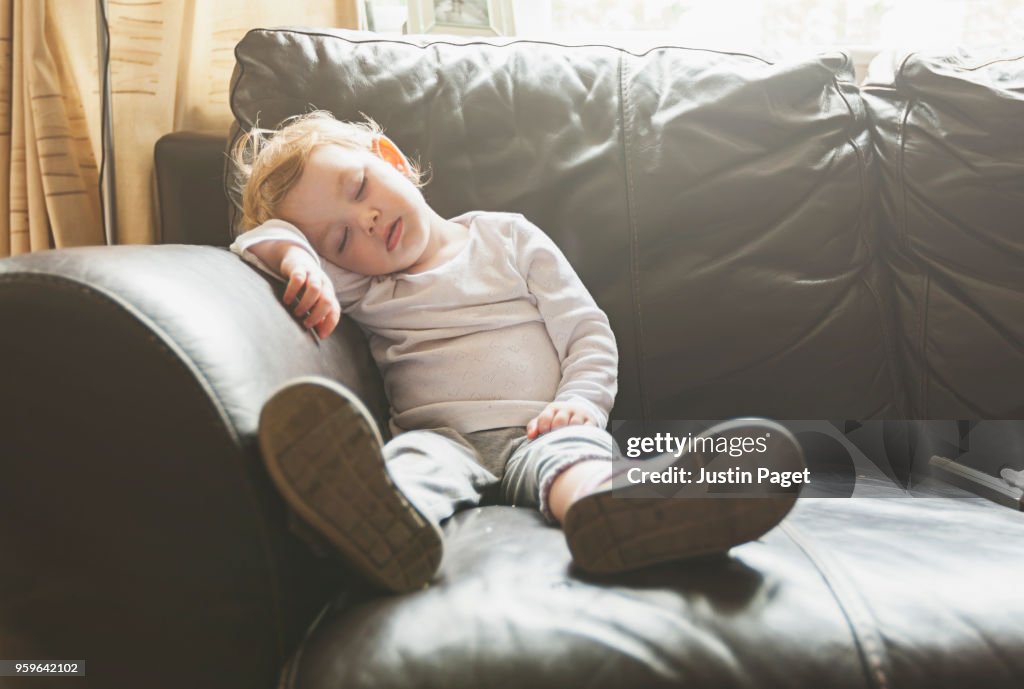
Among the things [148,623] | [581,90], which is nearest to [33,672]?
[148,623]

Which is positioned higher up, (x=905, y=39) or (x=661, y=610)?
(x=905, y=39)

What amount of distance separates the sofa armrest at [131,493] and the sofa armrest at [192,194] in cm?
63

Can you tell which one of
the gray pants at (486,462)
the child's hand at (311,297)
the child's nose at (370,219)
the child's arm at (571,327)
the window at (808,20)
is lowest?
the gray pants at (486,462)

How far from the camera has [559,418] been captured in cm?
103

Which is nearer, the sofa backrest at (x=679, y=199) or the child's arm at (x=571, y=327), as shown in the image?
the child's arm at (x=571, y=327)

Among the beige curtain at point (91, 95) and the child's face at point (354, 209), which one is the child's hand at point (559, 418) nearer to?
the child's face at point (354, 209)

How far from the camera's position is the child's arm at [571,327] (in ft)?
3.62

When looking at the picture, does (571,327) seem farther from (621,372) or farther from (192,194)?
(192,194)

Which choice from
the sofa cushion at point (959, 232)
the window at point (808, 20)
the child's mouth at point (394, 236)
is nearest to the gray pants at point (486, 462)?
the child's mouth at point (394, 236)

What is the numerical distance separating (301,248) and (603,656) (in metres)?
0.67

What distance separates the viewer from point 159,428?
642 millimetres

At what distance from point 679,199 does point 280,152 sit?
2.08ft


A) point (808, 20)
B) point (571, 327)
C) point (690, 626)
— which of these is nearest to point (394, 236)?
point (571, 327)

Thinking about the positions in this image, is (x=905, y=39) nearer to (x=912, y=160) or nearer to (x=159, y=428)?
(x=912, y=160)
